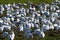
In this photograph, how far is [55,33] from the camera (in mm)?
12867

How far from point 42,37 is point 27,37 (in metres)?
0.60

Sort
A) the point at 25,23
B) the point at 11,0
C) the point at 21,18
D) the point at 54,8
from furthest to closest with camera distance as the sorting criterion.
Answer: the point at 11,0 < the point at 54,8 < the point at 21,18 < the point at 25,23

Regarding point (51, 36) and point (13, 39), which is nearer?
point (13, 39)

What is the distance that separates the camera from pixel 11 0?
782 inches

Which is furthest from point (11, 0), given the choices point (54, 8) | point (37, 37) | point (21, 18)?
point (37, 37)

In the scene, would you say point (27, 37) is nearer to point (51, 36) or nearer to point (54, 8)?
point (51, 36)

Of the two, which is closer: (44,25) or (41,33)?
(41,33)

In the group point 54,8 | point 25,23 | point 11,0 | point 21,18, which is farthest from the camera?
point 11,0

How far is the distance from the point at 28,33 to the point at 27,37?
195 mm

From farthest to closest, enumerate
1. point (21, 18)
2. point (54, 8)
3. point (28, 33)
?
1. point (54, 8)
2. point (21, 18)
3. point (28, 33)

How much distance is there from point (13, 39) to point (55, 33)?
6.80 feet

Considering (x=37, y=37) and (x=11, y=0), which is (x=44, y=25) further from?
(x=11, y=0)

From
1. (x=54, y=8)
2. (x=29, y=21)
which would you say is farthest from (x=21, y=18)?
(x=54, y=8)

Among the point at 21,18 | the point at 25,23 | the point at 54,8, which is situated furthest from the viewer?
the point at 54,8
